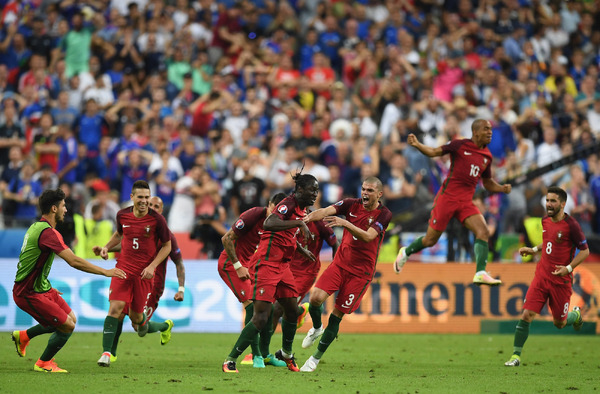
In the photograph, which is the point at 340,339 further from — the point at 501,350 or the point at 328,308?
the point at 501,350

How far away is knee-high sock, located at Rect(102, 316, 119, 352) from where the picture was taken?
41.1ft

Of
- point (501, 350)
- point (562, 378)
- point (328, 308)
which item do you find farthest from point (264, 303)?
point (328, 308)

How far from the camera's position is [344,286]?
1299 centimetres

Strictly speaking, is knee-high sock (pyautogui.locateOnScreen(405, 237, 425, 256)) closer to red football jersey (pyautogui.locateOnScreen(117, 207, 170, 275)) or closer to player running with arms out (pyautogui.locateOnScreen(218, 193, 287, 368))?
player running with arms out (pyautogui.locateOnScreen(218, 193, 287, 368))

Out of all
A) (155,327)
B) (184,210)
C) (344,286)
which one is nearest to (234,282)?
(155,327)

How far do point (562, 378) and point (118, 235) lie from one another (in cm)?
645

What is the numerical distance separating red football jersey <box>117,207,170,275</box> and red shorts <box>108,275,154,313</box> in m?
0.14

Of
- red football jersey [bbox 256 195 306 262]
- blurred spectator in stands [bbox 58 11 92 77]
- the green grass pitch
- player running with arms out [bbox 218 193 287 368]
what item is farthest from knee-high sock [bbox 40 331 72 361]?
blurred spectator in stands [bbox 58 11 92 77]

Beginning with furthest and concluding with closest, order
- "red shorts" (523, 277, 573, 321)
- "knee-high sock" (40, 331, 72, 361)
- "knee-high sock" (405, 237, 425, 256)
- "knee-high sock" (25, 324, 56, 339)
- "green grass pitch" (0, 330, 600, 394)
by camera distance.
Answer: "knee-high sock" (405, 237, 425, 256), "red shorts" (523, 277, 573, 321), "knee-high sock" (25, 324, 56, 339), "knee-high sock" (40, 331, 72, 361), "green grass pitch" (0, 330, 600, 394)

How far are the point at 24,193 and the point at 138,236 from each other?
8267 mm

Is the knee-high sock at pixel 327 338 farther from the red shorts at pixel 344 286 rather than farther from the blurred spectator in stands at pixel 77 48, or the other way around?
the blurred spectator in stands at pixel 77 48

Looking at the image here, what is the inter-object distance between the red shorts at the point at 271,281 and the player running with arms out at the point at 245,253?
0.31 meters

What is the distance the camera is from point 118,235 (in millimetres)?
13484

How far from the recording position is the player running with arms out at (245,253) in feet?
41.6
